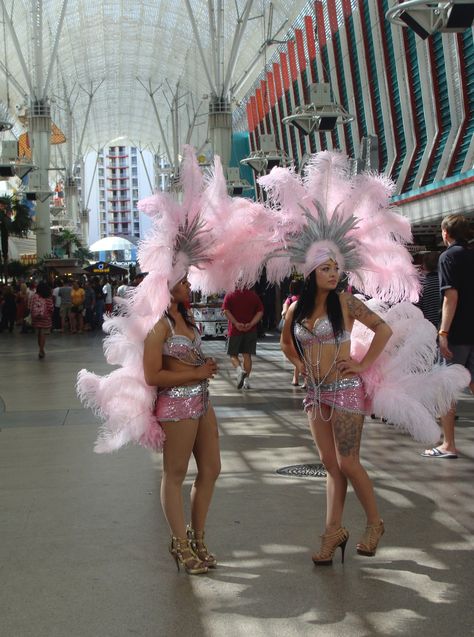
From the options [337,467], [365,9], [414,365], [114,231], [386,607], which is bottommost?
[386,607]

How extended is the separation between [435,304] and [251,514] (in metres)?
4.25

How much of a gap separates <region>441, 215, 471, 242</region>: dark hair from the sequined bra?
11.0ft

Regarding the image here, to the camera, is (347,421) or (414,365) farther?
(414,365)

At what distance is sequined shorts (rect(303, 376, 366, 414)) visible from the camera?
498cm

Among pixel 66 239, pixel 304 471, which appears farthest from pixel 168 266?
pixel 66 239

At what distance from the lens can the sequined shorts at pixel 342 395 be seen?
16.4ft

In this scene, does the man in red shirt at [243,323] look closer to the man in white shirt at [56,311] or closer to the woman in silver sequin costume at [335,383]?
the woman in silver sequin costume at [335,383]

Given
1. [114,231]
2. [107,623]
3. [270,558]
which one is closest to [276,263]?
[270,558]

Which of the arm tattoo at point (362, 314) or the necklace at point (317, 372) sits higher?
the arm tattoo at point (362, 314)

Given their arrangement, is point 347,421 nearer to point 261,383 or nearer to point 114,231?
point 261,383

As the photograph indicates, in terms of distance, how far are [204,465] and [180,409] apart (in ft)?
1.10

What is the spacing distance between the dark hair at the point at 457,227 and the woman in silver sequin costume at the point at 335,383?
2.80m

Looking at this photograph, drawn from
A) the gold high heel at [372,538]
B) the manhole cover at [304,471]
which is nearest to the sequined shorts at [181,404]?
the gold high heel at [372,538]

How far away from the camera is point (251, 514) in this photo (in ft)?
20.4
